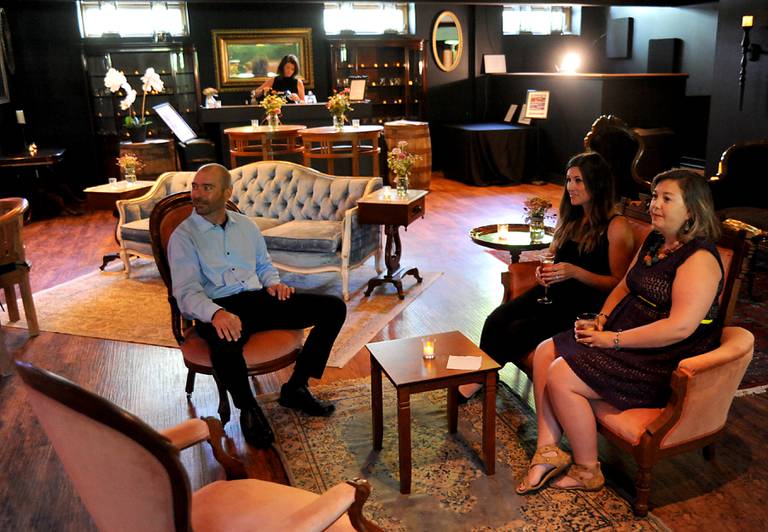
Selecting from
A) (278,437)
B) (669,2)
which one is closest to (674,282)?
(278,437)

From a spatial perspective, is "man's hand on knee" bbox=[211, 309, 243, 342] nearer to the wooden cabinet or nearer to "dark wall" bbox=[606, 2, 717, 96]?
the wooden cabinet

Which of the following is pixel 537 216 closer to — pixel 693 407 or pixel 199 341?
pixel 693 407

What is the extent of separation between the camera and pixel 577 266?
330cm

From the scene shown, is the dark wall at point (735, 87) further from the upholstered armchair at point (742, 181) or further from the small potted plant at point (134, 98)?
the small potted plant at point (134, 98)

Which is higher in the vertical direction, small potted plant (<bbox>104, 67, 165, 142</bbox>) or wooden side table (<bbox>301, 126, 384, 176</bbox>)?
small potted plant (<bbox>104, 67, 165, 142</bbox>)

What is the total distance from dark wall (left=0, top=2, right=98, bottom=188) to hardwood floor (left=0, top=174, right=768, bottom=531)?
11.3 feet

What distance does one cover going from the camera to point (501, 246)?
409 cm

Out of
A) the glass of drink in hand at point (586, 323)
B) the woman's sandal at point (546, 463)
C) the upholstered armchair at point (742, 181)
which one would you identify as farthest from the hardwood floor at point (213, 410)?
the upholstered armchair at point (742, 181)

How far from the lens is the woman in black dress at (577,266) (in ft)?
10.6

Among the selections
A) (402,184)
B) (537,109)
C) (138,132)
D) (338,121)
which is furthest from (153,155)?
(537,109)

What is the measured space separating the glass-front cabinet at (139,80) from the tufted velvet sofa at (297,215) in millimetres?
4342

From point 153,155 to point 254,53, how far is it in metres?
2.57

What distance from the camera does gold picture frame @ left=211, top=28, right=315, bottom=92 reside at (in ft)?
34.9

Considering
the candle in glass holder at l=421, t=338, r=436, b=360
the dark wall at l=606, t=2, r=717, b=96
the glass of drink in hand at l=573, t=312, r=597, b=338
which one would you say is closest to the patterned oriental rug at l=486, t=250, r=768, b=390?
the glass of drink in hand at l=573, t=312, r=597, b=338
